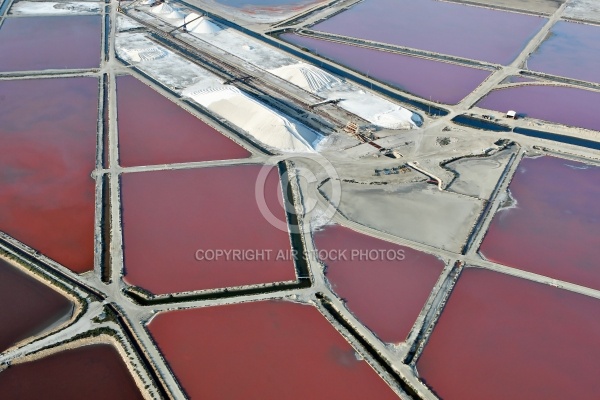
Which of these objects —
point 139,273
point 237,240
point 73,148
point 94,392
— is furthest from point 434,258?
point 73,148

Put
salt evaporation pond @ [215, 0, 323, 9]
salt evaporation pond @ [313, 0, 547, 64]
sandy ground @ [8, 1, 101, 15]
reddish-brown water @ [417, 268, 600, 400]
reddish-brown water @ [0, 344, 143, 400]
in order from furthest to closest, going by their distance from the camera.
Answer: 1. salt evaporation pond @ [215, 0, 323, 9]
2. sandy ground @ [8, 1, 101, 15]
3. salt evaporation pond @ [313, 0, 547, 64]
4. reddish-brown water @ [417, 268, 600, 400]
5. reddish-brown water @ [0, 344, 143, 400]

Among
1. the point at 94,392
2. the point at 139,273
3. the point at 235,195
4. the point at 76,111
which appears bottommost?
the point at 94,392

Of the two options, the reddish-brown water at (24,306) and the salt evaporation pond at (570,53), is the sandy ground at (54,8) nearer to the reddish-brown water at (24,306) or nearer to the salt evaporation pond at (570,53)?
the reddish-brown water at (24,306)

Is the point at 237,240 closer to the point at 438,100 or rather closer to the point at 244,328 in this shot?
the point at 244,328

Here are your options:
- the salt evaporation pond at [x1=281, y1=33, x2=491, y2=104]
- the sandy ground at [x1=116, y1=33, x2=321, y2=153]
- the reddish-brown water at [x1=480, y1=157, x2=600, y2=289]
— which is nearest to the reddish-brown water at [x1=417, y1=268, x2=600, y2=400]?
the reddish-brown water at [x1=480, y1=157, x2=600, y2=289]

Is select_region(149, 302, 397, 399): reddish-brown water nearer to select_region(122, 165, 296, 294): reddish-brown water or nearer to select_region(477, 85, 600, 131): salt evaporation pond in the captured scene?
select_region(122, 165, 296, 294): reddish-brown water

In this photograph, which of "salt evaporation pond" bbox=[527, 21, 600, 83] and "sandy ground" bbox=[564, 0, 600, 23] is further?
"sandy ground" bbox=[564, 0, 600, 23]

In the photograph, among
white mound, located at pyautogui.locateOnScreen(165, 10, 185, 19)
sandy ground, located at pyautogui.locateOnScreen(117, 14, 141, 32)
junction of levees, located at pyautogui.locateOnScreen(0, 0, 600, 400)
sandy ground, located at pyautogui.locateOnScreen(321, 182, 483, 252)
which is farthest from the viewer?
white mound, located at pyautogui.locateOnScreen(165, 10, 185, 19)
